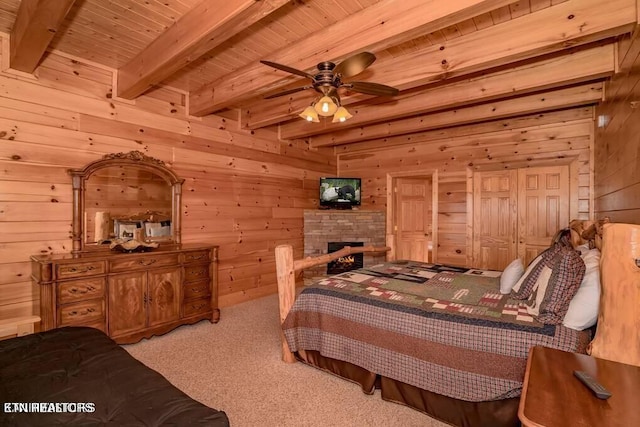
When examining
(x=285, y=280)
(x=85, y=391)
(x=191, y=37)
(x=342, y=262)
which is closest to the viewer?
(x=85, y=391)

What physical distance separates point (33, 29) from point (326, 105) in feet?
6.65

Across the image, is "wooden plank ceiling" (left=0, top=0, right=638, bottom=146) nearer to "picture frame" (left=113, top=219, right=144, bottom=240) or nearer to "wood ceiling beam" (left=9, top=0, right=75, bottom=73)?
"wood ceiling beam" (left=9, top=0, right=75, bottom=73)

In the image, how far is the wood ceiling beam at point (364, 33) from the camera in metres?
1.88

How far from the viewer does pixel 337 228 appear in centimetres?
543

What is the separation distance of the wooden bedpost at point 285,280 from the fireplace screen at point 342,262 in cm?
272

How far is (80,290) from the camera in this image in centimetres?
266

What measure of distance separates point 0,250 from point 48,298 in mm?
682

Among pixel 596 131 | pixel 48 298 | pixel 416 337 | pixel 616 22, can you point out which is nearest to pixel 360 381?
pixel 416 337

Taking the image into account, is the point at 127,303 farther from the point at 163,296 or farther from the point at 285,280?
the point at 285,280

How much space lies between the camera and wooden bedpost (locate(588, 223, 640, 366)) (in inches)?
49.9

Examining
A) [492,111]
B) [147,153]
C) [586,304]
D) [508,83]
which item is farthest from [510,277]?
[147,153]

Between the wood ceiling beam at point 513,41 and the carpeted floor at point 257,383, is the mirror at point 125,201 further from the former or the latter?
the wood ceiling beam at point 513,41

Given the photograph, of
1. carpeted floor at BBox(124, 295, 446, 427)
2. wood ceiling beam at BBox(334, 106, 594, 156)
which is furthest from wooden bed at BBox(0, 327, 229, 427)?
wood ceiling beam at BBox(334, 106, 594, 156)

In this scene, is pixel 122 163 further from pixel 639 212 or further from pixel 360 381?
pixel 639 212
